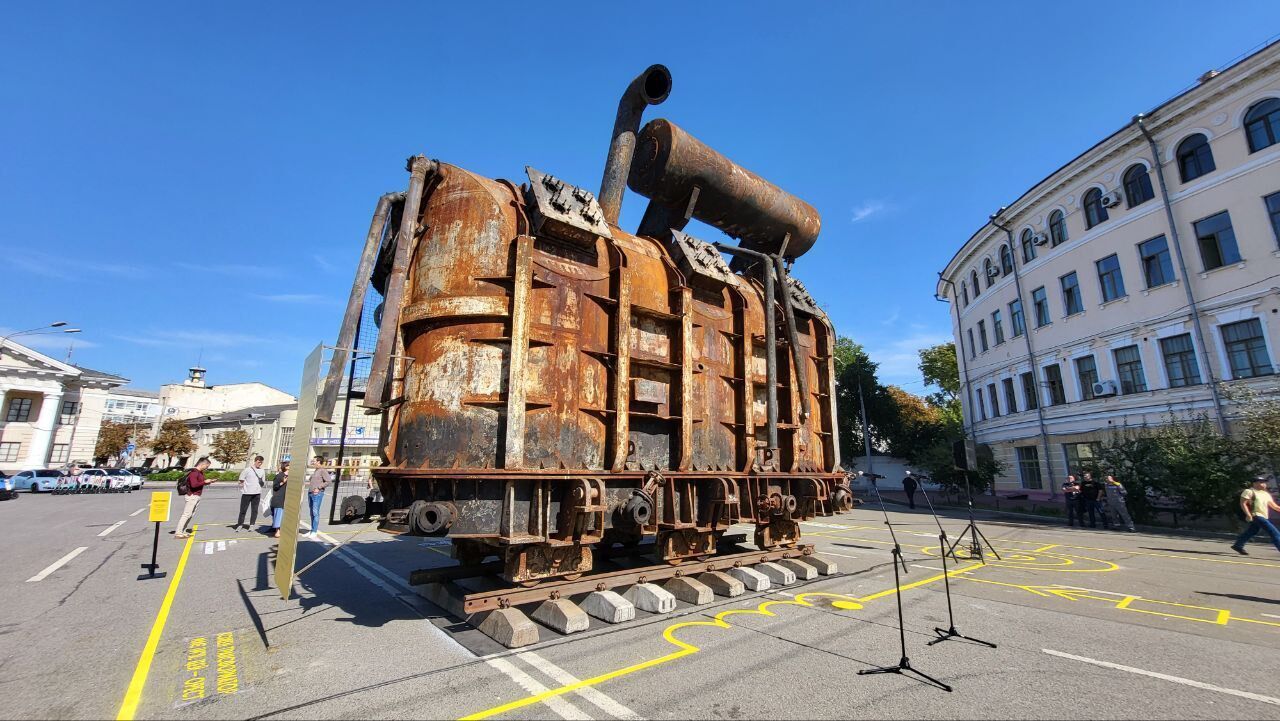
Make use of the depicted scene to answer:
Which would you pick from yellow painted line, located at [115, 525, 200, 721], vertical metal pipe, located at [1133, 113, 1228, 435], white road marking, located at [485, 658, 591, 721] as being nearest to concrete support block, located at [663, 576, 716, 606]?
white road marking, located at [485, 658, 591, 721]

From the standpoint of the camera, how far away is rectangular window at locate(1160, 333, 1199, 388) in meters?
19.4

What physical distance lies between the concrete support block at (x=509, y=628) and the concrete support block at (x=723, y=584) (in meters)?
2.97

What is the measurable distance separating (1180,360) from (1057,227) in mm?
8758

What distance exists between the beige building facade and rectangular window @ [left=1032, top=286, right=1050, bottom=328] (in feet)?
0.22

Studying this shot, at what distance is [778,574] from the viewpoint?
808 cm

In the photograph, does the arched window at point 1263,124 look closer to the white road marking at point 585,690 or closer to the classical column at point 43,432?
the white road marking at point 585,690

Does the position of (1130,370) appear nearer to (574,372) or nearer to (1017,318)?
(1017,318)

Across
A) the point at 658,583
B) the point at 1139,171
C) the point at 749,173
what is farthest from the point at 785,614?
the point at 1139,171

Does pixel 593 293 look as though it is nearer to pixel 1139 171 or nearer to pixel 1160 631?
pixel 1160 631

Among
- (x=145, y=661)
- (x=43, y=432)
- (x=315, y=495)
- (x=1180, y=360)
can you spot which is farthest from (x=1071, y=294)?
(x=43, y=432)

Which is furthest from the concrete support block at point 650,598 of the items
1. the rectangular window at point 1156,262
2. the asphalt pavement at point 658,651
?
the rectangular window at point 1156,262

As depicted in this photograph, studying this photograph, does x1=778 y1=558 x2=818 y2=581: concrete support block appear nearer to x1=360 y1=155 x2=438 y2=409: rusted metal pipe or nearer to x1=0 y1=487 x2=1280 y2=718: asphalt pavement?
x1=0 y1=487 x2=1280 y2=718: asphalt pavement

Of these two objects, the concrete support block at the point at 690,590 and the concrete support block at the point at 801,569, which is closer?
the concrete support block at the point at 690,590

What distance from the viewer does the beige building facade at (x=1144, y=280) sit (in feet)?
59.3
